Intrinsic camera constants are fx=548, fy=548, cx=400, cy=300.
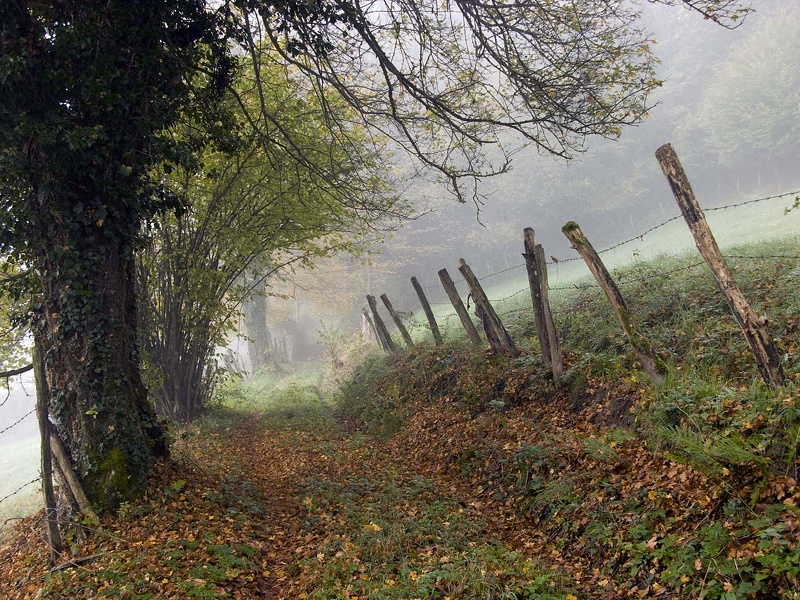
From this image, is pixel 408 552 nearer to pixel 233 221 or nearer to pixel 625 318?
pixel 625 318

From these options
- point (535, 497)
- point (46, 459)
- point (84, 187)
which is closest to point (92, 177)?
point (84, 187)

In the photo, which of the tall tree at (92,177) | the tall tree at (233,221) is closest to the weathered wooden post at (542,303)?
the tall tree at (233,221)

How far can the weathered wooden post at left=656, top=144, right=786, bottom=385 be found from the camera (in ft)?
16.5

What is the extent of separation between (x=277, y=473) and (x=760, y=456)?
6610 millimetres

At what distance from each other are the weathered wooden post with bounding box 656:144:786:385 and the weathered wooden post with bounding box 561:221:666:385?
3.79 ft

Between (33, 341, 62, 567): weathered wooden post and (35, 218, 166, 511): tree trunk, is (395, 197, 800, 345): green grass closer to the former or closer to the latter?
(35, 218, 166, 511): tree trunk

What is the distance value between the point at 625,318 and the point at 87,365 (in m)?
6.39

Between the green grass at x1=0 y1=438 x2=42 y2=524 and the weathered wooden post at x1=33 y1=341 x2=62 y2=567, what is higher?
the weathered wooden post at x1=33 y1=341 x2=62 y2=567

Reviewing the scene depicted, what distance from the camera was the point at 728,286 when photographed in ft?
17.2

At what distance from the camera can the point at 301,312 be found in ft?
165

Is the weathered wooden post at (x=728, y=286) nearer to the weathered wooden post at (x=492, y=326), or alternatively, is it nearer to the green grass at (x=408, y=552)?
the green grass at (x=408, y=552)

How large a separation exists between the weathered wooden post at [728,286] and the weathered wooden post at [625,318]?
3.79 ft

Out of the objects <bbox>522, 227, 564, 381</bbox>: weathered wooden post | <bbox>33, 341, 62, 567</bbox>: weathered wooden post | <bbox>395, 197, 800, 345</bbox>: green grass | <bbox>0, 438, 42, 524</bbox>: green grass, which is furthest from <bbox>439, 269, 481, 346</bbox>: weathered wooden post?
<bbox>0, 438, 42, 524</bbox>: green grass

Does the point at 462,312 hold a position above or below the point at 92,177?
below
